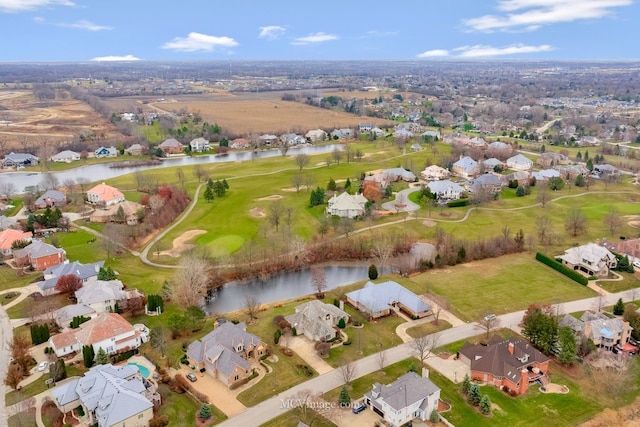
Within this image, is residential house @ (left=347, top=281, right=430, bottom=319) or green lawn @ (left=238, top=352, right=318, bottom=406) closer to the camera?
green lawn @ (left=238, top=352, right=318, bottom=406)

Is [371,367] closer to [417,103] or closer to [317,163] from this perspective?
[317,163]

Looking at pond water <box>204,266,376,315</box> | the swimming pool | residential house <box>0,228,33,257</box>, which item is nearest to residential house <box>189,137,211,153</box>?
residential house <box>0,228,33,257</box>

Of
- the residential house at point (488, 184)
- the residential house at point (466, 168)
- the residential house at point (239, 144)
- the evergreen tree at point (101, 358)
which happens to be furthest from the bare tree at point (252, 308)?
the residential house at point (239, 144)

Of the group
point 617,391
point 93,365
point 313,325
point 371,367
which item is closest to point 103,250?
point 93,365

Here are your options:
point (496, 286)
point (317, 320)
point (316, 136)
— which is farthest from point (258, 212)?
point (316, 136)

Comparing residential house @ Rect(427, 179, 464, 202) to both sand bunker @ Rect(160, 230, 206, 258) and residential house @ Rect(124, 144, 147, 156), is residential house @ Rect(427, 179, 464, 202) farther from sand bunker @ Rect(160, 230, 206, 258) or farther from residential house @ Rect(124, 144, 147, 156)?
residential house @ Rect(124, 144, 147, 156)

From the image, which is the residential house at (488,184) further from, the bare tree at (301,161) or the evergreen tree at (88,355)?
the evergreen tree at (88,355)
